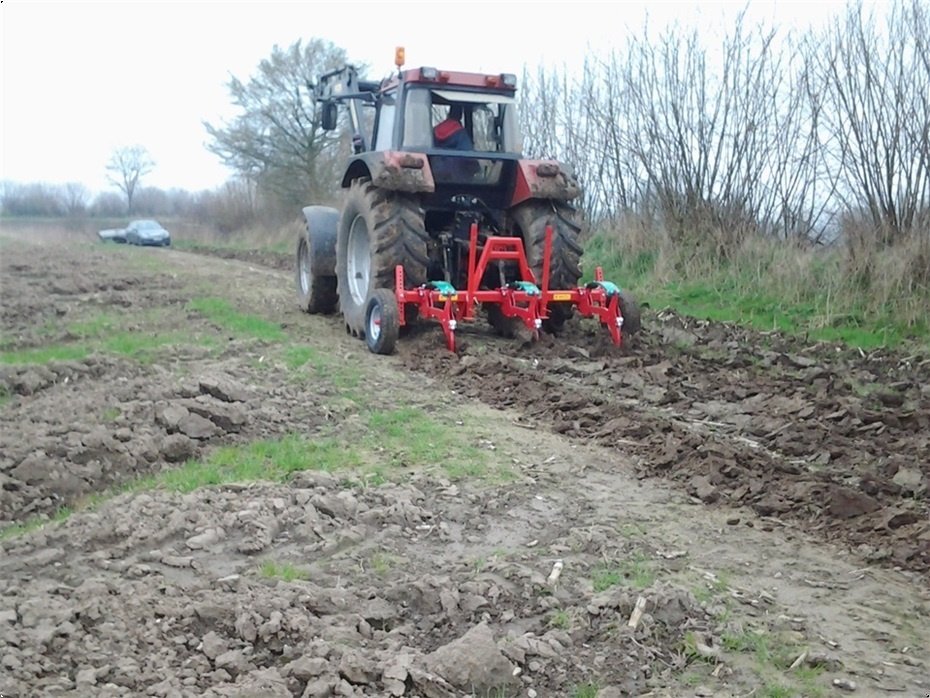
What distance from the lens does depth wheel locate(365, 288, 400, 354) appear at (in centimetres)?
782

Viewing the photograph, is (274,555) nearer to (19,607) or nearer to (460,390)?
(19,607)

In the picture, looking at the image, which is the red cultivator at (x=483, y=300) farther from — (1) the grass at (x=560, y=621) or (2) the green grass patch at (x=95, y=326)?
(1) the grass at (x=560, y=621)

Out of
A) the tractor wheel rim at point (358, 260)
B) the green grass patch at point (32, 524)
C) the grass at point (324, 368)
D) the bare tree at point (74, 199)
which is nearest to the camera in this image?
the green grass patch at point (32, 524)

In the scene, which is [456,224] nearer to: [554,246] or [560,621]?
A: [554,246]

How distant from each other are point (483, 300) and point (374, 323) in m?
0.96

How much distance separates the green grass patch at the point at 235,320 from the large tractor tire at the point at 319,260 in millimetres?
760

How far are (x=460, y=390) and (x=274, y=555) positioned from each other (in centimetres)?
309

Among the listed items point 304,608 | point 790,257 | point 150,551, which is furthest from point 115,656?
point 790,257

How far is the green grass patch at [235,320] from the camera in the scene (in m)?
8.57

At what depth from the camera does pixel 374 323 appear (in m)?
8.11

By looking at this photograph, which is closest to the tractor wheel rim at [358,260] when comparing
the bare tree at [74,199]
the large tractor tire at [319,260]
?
the large tractor tire at [319,260]

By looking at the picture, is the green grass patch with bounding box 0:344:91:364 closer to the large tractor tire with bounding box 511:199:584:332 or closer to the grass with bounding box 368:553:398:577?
the large tractor tire with bounding box 511:199:584:332

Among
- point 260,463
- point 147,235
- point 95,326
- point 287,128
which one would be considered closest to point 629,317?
point 260,463

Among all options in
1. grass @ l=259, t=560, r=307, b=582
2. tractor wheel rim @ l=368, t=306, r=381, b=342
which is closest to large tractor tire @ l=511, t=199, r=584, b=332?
tractor wheel rim @ l=368, t=306, r=381, b=342
